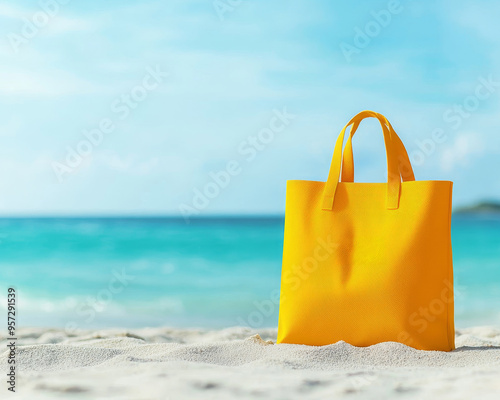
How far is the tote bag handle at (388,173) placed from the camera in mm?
2137

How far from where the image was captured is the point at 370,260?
2.15m

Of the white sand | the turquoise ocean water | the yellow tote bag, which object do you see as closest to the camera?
the white sand

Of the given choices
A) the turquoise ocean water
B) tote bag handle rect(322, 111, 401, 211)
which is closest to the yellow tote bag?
tote bag handle rect(322, 111, 401, 211)

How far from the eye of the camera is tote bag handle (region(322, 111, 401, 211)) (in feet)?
7.01

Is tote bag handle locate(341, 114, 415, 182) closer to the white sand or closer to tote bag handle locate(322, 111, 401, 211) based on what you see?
tote bag handle locate(322, 111, 401, 211)

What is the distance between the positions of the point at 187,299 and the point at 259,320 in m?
1.34

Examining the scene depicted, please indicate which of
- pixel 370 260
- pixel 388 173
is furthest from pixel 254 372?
pixel 388 173

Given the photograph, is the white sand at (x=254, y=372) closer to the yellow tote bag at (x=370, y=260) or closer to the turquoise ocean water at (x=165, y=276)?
the yellow tote bag at (x=370, y=260)

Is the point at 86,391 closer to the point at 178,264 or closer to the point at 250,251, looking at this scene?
the point at 178,264

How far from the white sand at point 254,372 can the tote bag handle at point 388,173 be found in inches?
21.2

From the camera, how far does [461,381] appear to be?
1563 millimetres

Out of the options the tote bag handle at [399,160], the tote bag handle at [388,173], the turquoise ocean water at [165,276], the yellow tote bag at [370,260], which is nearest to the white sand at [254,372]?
the yellow tote bag at [370,260]

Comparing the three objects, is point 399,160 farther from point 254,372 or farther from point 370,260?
point 254,372

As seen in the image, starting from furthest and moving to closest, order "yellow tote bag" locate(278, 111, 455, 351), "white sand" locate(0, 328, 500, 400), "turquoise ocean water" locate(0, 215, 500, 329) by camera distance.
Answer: "turquoise ocean water" locate(0, 215, 500, 329) < "yellow tote bag" locate(278, 111, 455, 351) < "white sand" locate(0, 328, 500, 400)
